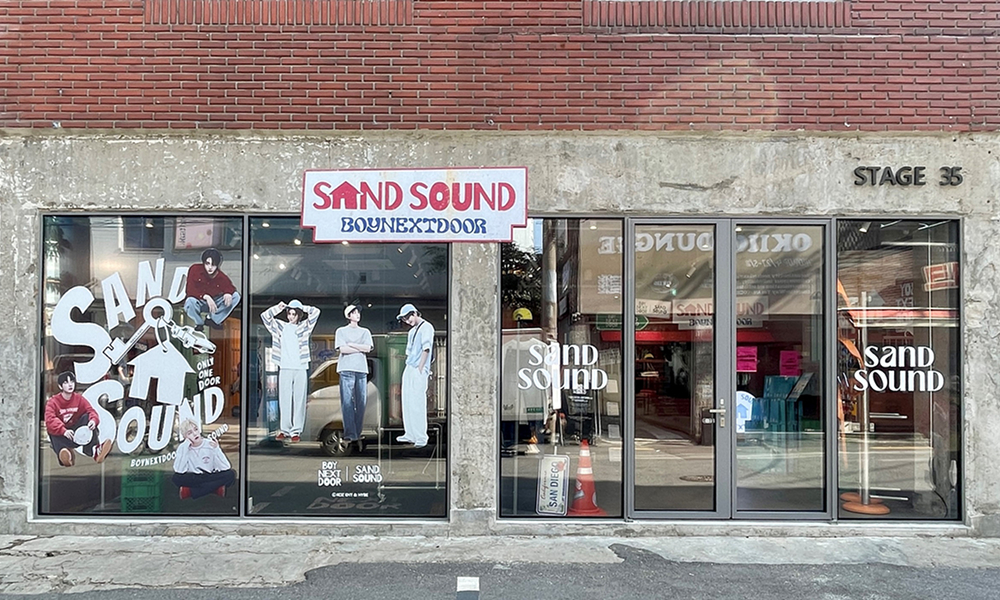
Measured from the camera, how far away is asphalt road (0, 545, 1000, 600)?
547cm

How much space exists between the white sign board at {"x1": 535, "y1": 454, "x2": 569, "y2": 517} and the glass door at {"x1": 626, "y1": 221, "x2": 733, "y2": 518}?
667 mm

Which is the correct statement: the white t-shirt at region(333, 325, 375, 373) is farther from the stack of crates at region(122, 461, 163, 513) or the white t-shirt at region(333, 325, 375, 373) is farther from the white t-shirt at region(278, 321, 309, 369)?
the stack of crates at region(122, 461, 163, 513)

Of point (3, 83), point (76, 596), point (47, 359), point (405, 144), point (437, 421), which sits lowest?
point (76, 596)

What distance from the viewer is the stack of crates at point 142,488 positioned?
280 inches

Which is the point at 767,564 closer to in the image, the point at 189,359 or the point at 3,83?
the point at 189,359

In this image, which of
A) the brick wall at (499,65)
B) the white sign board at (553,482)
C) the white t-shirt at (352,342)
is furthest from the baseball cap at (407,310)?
the white sign board at (553,482)

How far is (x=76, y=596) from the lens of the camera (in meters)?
5.45

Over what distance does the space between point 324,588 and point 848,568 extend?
14.2ft

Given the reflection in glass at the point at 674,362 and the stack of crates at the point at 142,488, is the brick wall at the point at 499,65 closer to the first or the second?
the reflection in glass at the point at 674,362

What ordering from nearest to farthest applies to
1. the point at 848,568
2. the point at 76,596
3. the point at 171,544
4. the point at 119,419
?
the point at 76,596 < the point at 848,568 < the point at 171,544 < the point at 119,419

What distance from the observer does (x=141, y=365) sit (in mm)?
7156

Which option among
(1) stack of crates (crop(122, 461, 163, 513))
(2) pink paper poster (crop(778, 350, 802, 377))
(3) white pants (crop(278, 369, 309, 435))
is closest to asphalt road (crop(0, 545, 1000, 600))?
(1) stack of crates (crop(122, 461, 163, 513))

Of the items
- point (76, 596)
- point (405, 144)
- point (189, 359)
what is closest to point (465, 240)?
point (405, 144)

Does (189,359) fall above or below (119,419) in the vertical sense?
above
